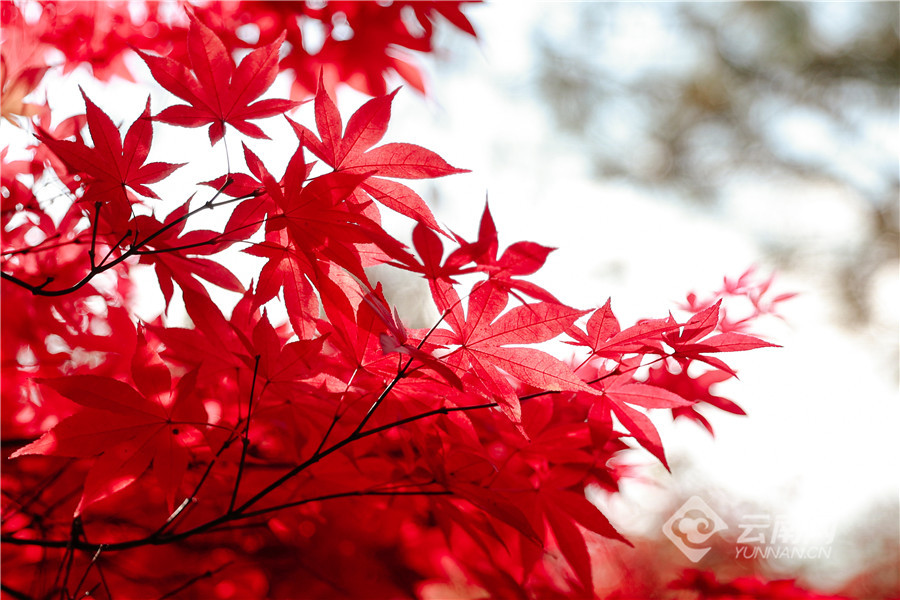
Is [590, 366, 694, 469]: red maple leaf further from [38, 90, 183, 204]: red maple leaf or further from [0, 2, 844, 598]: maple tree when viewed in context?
[38, 90, 183, 204]: red maple leaf

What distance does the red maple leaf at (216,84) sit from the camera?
1.69ft

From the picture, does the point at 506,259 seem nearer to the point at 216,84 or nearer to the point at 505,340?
the point at 505,340

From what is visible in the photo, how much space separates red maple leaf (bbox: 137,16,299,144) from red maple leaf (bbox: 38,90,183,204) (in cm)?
4

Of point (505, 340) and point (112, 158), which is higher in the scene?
point (112, 158)

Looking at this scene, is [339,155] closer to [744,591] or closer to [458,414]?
[458,414]

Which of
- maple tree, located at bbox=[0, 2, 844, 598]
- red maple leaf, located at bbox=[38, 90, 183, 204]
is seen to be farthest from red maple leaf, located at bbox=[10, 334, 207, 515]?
red maple leaf, located at bbox=[38, 90, 183, 204]

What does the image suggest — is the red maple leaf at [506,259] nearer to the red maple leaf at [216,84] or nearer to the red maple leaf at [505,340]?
the red maple leaf at [505,340]

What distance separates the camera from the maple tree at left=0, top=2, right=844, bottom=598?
498 mm

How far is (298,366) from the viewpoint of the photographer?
0.57 meters

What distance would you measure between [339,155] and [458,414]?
10.2 inches

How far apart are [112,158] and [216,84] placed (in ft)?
0.37

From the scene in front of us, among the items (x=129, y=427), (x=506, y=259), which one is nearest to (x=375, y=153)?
(x=506, y=259)

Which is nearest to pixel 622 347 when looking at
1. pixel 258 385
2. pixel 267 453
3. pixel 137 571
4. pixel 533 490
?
pixel 533 490

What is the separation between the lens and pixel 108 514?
0.86 metres
